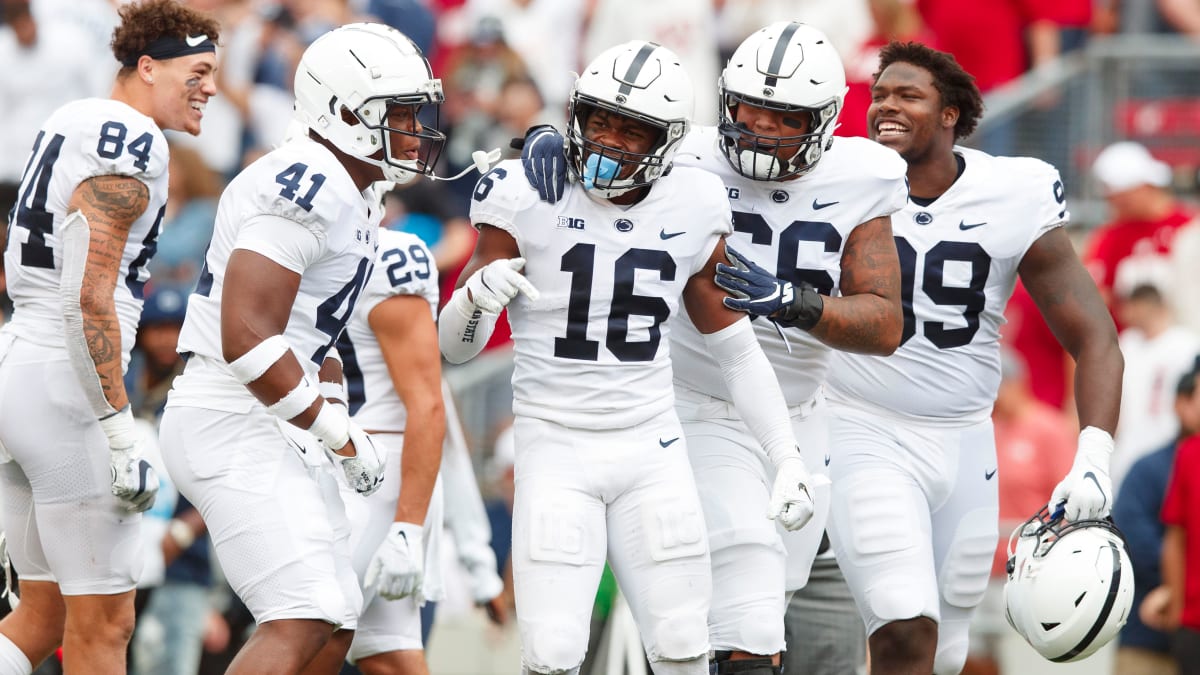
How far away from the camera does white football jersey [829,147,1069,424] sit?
6340mm

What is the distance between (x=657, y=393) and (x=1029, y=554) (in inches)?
54.8

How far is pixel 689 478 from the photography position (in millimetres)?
5512

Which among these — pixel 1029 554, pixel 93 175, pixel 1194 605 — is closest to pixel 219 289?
pixel 93 175

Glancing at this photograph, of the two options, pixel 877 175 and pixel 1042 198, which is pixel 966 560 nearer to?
pixel 1042 198

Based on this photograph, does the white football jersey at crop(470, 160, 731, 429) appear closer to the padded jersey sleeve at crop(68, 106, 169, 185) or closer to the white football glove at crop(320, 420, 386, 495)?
the white football glove at crop(320, 420, 386, 495)

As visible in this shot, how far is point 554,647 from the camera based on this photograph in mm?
5266

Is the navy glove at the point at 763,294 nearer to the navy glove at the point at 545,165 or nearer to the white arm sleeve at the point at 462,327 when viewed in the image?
the navy glove at the point at 545,165

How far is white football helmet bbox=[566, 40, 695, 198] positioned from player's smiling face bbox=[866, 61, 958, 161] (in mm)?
1185

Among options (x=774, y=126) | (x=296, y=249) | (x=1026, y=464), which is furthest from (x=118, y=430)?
(x=1026, y=464)

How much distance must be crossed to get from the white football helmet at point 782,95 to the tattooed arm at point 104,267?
6.04ft

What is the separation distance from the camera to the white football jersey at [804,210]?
233 inches

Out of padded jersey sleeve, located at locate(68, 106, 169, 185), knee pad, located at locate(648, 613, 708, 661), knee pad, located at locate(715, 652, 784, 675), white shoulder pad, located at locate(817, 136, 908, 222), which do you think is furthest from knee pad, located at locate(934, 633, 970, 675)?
padded jersey sleeve, located at locate(68, 106, 169, 185)

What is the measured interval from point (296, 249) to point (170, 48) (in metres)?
1.22

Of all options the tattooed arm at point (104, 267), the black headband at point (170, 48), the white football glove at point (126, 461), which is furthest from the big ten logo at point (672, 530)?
the black headband at point (170, 48)
